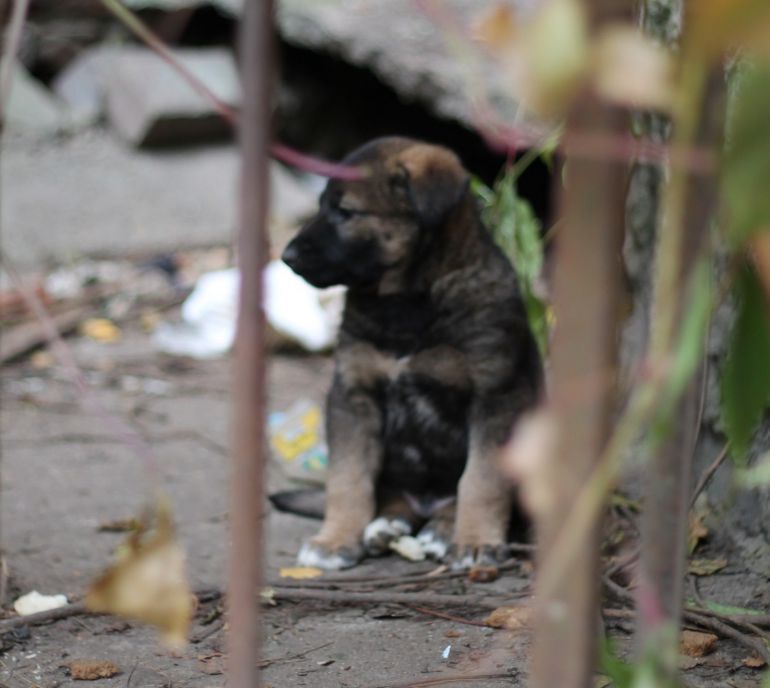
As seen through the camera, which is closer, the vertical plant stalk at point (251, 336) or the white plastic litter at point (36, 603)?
the vertical plant stalk at point (251, 336)

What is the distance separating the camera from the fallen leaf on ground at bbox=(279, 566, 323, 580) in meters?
3.56

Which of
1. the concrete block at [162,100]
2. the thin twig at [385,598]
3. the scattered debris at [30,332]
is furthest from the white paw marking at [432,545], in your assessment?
the concrete block at [162,100]

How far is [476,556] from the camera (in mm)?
3635

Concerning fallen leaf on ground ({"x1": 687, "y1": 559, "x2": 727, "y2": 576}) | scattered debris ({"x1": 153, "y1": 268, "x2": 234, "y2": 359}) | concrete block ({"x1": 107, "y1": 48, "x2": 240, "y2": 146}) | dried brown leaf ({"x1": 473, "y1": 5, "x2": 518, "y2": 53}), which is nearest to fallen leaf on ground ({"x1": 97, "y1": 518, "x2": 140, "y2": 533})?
fallen leaf on ground ({"x1": 687, "y1": 559, "x2": 727, "y2": 576})

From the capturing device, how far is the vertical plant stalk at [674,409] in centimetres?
117

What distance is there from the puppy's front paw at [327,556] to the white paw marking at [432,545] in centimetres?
21

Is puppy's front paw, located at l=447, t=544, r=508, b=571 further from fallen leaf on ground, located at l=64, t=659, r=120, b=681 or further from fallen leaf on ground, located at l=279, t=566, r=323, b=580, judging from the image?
fallen leaf on ground, located at l=64, t=659, r=120, b=681

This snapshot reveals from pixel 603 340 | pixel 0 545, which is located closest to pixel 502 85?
pixel 0 545

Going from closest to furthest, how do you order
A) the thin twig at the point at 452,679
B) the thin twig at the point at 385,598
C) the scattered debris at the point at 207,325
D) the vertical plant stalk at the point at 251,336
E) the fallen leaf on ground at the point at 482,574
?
the vertical plant stalk at the point at 251,336
the thin twig at the point at 452,679
the thin twig at the point at 385,598
the fallen leaf on ground at the point at 482,574
the scattered debris at the point at 207,325

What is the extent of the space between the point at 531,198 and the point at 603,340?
25.2ft

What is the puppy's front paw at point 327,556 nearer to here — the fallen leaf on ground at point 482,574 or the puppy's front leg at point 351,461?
the puppy's front leg at point 351,461

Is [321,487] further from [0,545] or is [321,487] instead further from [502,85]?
[502,85]

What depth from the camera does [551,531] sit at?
129 centimetres

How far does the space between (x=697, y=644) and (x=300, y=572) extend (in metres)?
1.24
